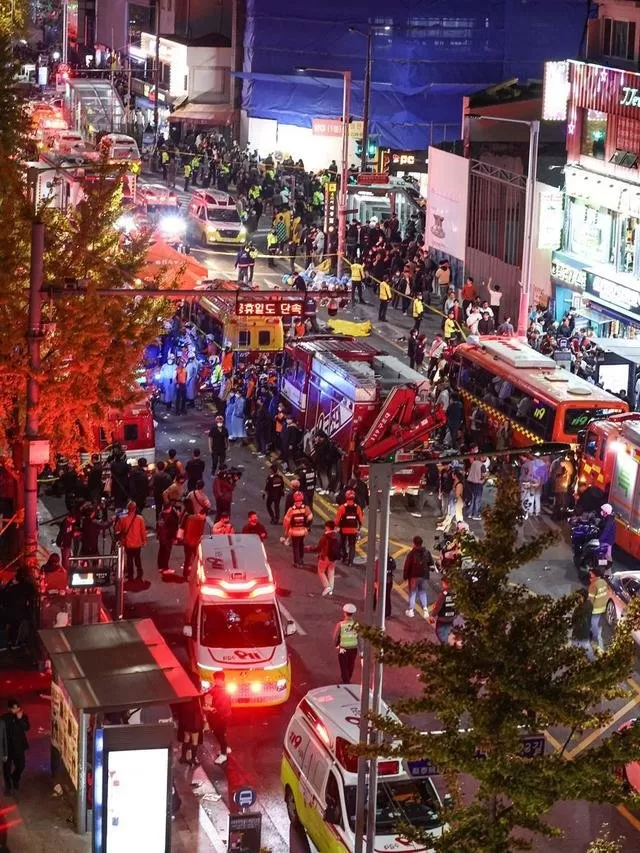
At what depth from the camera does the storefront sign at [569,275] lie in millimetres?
49656

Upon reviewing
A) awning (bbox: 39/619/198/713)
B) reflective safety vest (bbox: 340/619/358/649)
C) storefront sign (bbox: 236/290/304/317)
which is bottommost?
reflective safety vest (bbox: 340/619/358/649)

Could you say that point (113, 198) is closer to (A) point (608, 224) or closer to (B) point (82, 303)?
(B) point (82, 303)

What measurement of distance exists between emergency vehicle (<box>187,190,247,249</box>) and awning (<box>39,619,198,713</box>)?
142 ft

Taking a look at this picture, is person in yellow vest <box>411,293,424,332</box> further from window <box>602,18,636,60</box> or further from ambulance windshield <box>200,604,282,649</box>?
ambulance windshield <box>200,604,282,649</box>

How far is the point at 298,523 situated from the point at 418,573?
322 cm

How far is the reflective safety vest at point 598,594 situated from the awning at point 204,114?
204 ft

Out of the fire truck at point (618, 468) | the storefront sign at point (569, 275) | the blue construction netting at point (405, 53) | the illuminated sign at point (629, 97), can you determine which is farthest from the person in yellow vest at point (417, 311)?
the blue construction netting at point (405, 53)

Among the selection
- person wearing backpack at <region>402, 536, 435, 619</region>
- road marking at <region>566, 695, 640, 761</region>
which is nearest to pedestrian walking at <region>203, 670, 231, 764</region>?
road marking at <region>566, 695, 640, 761</region>

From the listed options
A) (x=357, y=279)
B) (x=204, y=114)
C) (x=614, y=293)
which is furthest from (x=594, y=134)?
(x=204, y=114)

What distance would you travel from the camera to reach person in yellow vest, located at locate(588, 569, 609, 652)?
85.9 feet

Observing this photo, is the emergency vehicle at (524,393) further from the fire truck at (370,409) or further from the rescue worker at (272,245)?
the rescue worker at (272,245)

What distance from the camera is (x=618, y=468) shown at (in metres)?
33.0

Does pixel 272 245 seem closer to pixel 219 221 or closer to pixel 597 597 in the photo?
pixel 219 221

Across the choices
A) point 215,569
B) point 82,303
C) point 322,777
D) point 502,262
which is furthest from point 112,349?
point 502,262
